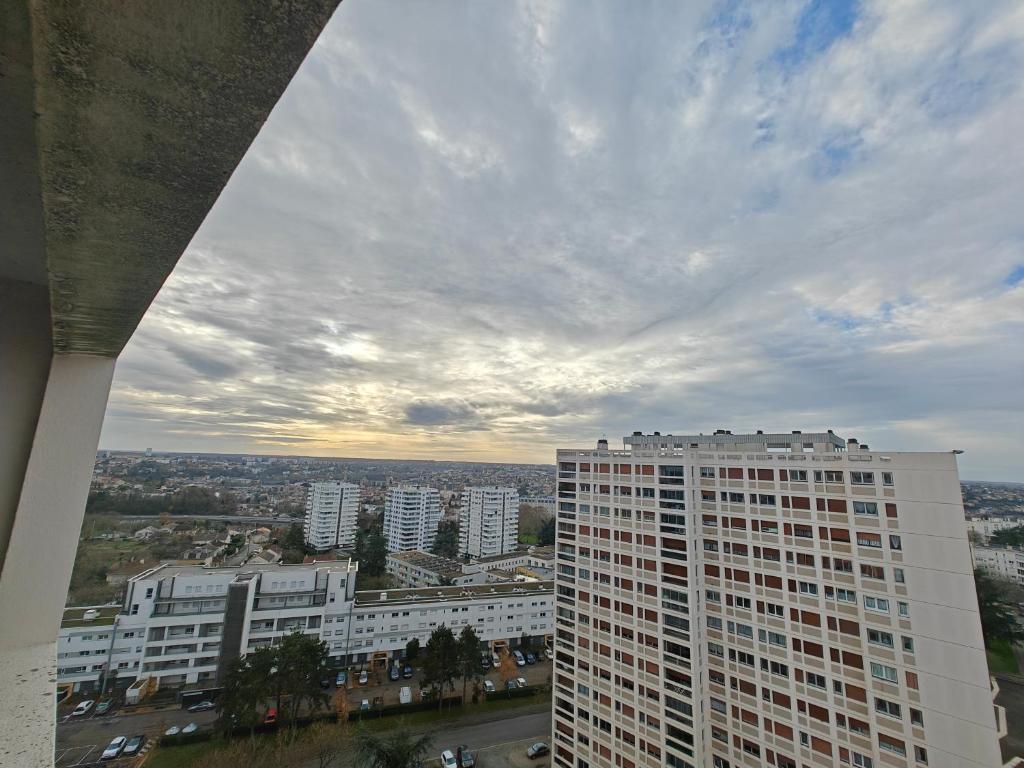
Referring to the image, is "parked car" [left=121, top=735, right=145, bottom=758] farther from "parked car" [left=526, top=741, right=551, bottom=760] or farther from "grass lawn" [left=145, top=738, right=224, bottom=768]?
"parked car" [left=526, top=741, right=551, bottom=760]

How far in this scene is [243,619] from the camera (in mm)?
20109

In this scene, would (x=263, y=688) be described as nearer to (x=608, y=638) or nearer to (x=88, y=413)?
(x=608, y=638)

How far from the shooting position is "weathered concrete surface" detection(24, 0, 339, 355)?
2.36 ft

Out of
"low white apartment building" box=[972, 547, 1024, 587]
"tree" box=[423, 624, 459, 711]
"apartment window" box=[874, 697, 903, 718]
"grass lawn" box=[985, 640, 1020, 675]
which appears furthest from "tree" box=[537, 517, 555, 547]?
"apartment window" box=[874, 697, 903, 718]

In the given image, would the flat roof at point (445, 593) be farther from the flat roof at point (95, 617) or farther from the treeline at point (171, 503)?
the treeline at point (171, 503)

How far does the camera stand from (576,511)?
583 inches

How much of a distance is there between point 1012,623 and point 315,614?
39983 millimetres

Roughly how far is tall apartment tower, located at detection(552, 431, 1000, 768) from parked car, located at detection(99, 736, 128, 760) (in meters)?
14.7

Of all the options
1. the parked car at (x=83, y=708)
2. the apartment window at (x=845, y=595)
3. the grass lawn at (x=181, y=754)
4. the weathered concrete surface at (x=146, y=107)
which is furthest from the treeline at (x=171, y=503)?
the apartment window at (x=845, y=595)

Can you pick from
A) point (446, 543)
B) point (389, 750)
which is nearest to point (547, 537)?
point (446, 543)

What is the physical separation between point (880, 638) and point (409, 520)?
44.2m

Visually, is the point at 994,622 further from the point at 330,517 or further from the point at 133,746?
the point at 330,517

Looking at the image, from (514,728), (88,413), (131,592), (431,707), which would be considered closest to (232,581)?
(131,592)

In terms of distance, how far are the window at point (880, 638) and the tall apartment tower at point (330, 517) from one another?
4733 cm
